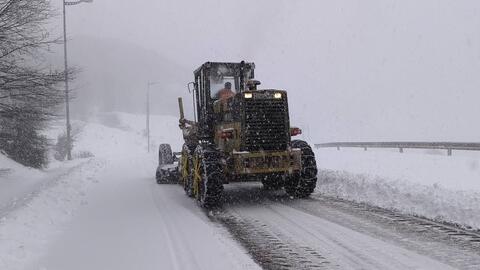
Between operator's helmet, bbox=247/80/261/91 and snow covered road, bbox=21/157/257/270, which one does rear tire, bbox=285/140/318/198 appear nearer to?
operator's helmet, bbox=247/80/261/91

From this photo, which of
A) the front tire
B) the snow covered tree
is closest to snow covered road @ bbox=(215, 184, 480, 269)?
the front tire

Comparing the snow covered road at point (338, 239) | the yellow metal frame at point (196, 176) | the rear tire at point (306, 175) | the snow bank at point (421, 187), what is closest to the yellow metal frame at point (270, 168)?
the rear tire at point (306, 175)

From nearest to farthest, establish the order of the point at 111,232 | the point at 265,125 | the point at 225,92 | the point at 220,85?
the point at 111,232 → the point at 265,125 → the point at 225,92 → the point at 220,85

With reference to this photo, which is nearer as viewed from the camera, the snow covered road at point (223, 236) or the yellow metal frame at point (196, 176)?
the snow covered road at point (223, 236)

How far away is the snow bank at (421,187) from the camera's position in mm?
8555

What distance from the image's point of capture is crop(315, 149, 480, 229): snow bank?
8.55m

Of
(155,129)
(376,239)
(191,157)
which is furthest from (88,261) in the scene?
(155,129)

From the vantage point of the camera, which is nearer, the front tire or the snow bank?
the snow bank

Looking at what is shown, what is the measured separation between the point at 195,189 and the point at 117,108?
304 ft

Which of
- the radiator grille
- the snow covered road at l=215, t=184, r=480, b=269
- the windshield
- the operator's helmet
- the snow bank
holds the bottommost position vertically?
the snow covered road at l=215, t=184, r=480, b=269

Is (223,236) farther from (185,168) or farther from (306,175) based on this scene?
(185,168)

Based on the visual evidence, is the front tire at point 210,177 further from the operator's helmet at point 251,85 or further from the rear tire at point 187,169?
the operator's helmet at point 251,85

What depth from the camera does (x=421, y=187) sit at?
10016 millimetres

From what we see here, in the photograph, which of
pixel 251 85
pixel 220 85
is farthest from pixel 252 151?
pixel 220 85
